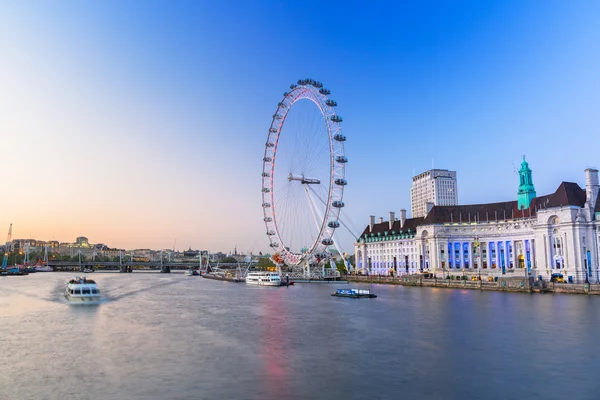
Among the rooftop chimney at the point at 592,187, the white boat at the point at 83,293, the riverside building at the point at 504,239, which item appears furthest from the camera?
the rooftop chimney at the point at 592,187

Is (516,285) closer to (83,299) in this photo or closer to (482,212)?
(482,212)

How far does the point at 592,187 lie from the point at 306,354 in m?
72.9

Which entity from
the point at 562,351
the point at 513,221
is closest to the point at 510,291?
the point at 513,221

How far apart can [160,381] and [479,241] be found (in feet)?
314

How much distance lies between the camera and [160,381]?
2427 centimetres

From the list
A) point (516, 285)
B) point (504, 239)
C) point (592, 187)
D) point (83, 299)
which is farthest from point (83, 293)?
point (504, 239)

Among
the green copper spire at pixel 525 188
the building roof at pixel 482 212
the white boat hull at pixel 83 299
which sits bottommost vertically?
the white boat hull at pixel 83 299

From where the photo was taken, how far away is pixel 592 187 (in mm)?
83062

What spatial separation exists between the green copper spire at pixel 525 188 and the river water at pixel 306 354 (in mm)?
55990

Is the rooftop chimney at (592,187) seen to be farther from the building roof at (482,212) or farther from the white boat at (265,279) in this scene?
the white boat at (265,279)

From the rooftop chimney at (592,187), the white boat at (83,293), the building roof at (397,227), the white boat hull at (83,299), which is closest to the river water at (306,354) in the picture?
the white boat hull at (83,299)

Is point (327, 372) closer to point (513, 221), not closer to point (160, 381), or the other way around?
point (160, 381)

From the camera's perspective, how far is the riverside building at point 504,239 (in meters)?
82.6

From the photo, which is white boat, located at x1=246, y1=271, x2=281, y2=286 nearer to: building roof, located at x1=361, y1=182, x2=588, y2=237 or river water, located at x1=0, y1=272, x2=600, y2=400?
building roof, located at x1=361, y1=182, x2=588, y2=237
